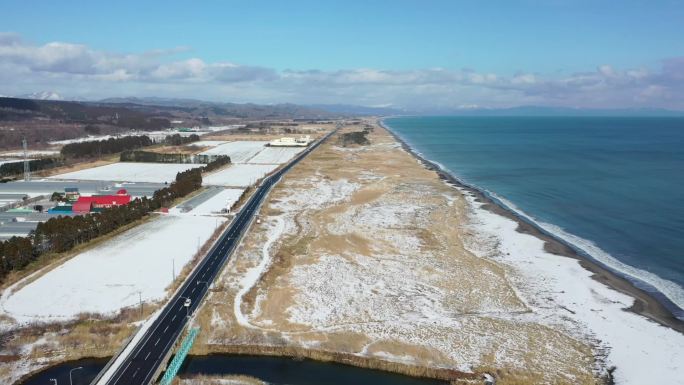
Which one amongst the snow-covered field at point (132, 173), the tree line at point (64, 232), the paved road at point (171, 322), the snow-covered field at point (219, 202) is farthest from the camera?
the snow-covered field at point (132, 173)

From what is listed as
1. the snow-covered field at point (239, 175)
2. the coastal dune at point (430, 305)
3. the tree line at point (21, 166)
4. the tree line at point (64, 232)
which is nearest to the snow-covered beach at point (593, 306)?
the coastal dune at point (430, 305)

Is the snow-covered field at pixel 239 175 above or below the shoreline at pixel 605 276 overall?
above

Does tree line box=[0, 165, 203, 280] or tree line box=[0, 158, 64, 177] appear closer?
tree line box=[0, 165, 203, 280]

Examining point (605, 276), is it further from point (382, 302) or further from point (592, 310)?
point (382, 302)

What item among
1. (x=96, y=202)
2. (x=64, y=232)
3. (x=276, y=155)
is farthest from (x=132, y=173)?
(x=64, y=232)

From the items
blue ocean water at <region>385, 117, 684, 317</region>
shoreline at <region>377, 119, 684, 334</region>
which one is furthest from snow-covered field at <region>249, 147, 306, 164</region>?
shoreline at <region>377, 119, 684, 334</region>

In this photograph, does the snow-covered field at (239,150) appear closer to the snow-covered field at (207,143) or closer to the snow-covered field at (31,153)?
the snow-covered field at (207,143)

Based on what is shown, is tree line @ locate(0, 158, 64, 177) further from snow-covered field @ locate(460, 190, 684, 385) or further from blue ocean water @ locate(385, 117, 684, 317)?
snow-covered field @ locate(460, 190, 684, 385)
